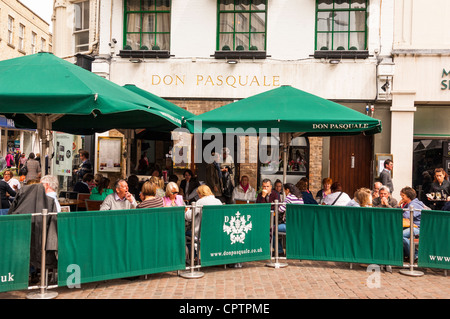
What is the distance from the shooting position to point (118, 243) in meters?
6.43

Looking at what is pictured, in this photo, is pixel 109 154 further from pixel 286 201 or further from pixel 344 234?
pixel 344 234

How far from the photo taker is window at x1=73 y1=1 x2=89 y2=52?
16719 millimetres

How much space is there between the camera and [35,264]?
239 inches

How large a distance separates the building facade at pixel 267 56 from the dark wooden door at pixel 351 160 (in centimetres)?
3

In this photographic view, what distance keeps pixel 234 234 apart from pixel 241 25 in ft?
28.7

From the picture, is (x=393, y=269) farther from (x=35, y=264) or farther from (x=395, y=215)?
(x=35, y=264)

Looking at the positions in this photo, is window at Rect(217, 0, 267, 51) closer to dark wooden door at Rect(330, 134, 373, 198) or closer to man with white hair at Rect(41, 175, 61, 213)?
dark wooden door at Rect(330, 134, 373, 198)

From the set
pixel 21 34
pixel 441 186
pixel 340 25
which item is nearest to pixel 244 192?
pixel 441 186

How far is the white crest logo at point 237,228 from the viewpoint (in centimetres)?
746

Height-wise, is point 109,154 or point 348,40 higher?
point 348,40

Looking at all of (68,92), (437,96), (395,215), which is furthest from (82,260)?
(437,96)

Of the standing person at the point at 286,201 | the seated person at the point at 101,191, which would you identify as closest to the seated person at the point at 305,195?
the standing person at the point at 286,201
